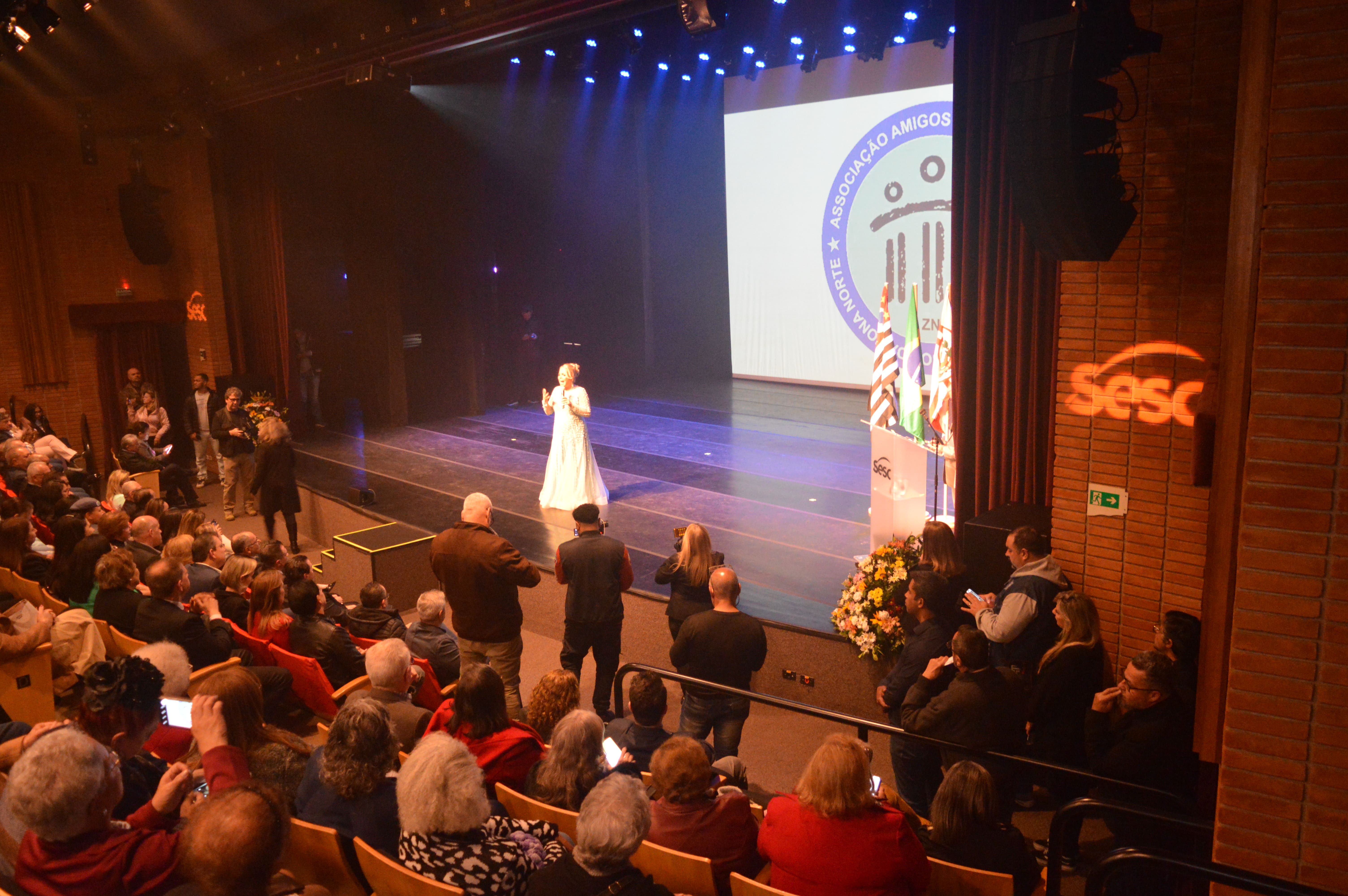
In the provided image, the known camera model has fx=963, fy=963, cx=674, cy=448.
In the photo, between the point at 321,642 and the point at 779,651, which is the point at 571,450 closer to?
the point at 779,651

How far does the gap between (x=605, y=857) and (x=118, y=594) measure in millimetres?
3499

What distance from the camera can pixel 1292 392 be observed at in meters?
2.51

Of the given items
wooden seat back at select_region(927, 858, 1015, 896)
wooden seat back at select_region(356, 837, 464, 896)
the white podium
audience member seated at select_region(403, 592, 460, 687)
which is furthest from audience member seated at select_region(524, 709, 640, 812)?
the white podium

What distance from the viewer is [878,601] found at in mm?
5125

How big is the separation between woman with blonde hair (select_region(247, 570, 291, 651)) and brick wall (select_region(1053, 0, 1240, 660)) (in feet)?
12.7

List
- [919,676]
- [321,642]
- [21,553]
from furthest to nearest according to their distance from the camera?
[21,553] → [321,642] → [919,676]

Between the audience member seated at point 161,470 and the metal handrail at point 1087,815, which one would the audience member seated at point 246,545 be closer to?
the metal handrail at point 1087,815

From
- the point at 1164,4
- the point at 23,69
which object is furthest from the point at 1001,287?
the point at 23,69

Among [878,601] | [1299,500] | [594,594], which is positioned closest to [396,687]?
[594,594]

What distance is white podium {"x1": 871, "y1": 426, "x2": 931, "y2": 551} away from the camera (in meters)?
6.62

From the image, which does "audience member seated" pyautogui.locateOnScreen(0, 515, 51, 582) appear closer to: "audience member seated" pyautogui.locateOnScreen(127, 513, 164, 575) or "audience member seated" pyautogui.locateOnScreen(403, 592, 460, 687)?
"audience member seated" pyautogui.locateOnScreen(127, 513, 164, 575)

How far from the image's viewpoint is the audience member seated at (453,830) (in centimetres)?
249

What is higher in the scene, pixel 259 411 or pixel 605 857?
pixel 259 411

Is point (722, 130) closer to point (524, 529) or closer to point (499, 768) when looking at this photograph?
point (524, 529)
